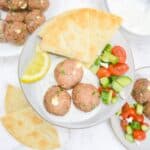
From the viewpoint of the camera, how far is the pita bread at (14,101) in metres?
1.08

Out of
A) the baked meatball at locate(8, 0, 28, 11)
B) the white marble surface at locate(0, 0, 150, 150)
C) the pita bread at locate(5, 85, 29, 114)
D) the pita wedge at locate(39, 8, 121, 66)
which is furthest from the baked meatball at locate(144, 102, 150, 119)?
the baked meatball at locate(8, 0, 28, 11)

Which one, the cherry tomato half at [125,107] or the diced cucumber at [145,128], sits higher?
the cherry tomato half at [125,107]

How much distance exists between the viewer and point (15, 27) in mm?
1061

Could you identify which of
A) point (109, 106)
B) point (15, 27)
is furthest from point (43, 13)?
point (109, 106)

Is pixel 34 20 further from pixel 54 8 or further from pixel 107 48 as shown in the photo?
pixel 107 48

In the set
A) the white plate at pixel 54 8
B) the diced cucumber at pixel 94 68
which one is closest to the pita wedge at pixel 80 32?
the diced cucumber at pixel 94 68

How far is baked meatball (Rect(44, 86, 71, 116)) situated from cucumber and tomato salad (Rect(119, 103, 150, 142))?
186mm

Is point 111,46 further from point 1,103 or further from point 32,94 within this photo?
point 1,103

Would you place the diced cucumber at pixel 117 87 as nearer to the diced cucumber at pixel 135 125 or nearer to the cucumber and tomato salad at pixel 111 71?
the cucumber and tomato salad at pixel 111 71

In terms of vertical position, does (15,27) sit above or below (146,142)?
above

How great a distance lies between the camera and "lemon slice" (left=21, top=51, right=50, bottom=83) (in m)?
0.94

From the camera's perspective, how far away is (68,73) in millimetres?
941

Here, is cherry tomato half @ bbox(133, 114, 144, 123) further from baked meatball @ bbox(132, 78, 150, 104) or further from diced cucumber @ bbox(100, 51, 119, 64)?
diced cucumber @ bbox(100, 51, 119, 64)

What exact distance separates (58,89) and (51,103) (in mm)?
38
